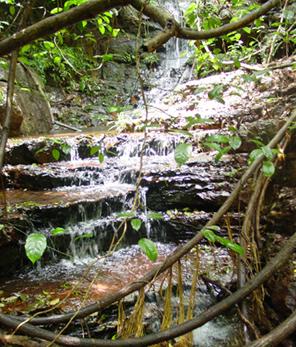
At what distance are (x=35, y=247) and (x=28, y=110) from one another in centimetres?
727

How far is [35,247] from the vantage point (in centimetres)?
136

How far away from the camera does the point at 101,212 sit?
15.0ft

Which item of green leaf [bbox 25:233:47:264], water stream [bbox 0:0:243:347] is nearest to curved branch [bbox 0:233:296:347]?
green leaf [bbox 25:233:47:264]

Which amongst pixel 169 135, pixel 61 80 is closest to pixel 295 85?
pixel 169 135

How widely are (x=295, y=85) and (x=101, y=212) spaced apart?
3.99 meters

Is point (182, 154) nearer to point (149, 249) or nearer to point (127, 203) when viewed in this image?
point (149, 249)

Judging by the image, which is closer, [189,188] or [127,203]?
[189,188]

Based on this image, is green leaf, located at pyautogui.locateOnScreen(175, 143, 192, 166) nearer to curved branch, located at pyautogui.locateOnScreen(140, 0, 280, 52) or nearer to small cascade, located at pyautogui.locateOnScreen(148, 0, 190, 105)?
curved branch, located at pyautogui.locateOnScreen(140, 0, 280, 52)

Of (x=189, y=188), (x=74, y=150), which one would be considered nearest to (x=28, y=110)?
(x=74, y=150)

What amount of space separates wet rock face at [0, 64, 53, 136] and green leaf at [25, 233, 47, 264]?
6.08 metres

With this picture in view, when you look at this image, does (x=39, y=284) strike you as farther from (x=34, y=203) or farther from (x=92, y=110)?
(x=92, y=110)

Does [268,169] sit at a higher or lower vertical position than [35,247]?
higher

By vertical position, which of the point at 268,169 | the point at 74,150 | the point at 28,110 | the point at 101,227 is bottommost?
the point at 101,227

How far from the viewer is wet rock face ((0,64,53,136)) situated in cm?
725
